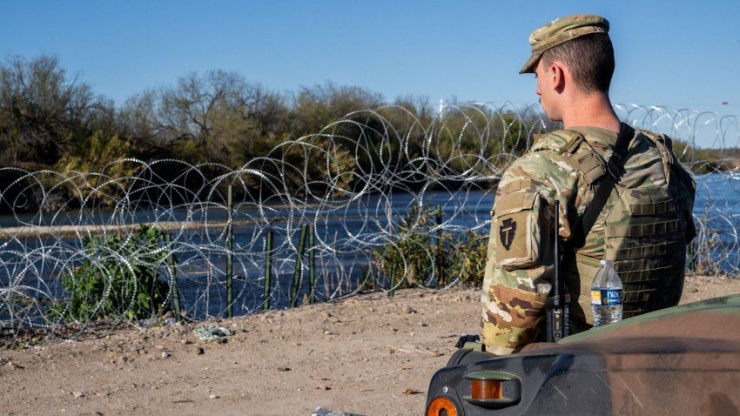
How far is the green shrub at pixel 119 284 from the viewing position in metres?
8.24

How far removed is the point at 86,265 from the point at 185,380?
2377 millimetres

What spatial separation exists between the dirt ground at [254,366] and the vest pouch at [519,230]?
3013 mm

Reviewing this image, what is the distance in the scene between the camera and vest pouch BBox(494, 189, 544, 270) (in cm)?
283

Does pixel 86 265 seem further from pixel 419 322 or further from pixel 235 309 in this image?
pixel 419 322

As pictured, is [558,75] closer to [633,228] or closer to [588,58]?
[588,58]

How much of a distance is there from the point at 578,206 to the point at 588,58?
469mm

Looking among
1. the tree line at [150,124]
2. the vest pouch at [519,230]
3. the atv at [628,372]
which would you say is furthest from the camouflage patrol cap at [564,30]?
the tree line at [150,124]

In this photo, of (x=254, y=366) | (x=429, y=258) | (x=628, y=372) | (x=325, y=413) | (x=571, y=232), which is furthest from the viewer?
(x=429, y=258)

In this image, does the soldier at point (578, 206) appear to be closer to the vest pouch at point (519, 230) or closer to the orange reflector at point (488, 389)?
the vest pouch at point (519, 230)

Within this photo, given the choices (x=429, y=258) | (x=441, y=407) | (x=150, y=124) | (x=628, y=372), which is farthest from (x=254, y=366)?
(x=150, y=124)

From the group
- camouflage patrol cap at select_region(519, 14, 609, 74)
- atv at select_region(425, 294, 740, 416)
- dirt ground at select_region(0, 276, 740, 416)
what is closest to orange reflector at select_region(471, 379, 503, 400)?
atv at select_region(425, 294, 740, 416)

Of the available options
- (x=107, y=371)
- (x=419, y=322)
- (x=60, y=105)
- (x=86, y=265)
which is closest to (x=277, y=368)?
(x=107, y=371)

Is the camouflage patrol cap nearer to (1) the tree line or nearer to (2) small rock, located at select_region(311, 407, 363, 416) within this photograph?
(2) small rock, located at select_region(311, 407, 363, 416)

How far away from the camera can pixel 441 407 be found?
265cm
